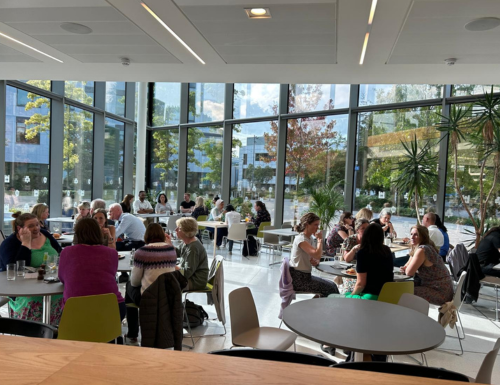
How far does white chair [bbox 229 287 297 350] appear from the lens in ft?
10.4

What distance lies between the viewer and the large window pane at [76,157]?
10.1 meters

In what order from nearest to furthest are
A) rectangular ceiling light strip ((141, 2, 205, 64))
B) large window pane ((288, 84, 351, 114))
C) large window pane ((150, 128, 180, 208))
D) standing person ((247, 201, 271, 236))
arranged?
rectangular ceiling light strip ((141, 2, 205, 64)) < standing person ((247, 201, 271, 236)) < large window pane ((288, 84, 351, 114)) < large window pane ((150, 128, 180, 208))

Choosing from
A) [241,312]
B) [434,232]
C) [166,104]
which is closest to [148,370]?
[241,312]

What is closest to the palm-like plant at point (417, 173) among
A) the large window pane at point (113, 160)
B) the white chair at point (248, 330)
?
the white chair at point (248, 330)

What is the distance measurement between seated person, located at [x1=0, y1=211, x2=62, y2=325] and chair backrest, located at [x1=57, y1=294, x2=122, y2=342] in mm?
1130

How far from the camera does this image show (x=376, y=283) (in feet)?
13.1

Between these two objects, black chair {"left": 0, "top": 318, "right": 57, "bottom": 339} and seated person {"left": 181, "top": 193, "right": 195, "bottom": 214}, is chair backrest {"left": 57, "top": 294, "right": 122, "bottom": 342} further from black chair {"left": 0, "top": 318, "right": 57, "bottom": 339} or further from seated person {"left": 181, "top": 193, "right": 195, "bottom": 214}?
seated person {"left": 181, "top": 193, "right": 195, "bottom": 214}

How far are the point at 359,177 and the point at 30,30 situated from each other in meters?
7.50

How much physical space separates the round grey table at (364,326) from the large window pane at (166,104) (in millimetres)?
11943

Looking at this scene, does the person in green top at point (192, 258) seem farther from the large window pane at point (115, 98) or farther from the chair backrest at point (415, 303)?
the large window pane at point (115, 98)

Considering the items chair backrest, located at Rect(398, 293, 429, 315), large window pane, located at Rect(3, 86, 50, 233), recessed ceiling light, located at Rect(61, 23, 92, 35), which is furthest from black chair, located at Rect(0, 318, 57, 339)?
large window pane, located at Rect(3, 86, 50, 233)

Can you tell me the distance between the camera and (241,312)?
3357 mm

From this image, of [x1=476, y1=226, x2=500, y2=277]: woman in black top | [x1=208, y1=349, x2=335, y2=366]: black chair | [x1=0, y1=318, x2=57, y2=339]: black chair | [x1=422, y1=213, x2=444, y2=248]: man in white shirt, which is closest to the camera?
[x1=208, y1=349, x2=335, y2=366]: black chair

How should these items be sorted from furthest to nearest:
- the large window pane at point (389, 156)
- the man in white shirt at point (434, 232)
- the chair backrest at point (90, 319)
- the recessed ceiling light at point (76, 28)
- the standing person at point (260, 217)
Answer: the standing person at point (260, 217)
the large window pane at point (389, 156)
the man in white shirt at point (434, 232)
the recessed ceiling light at point (76, 28)
the chair backrest at point (90, 319)
